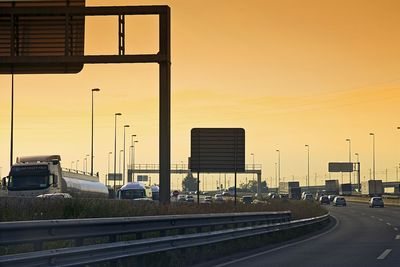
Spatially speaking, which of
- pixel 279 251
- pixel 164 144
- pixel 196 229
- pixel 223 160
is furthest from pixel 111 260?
pixel 223 160

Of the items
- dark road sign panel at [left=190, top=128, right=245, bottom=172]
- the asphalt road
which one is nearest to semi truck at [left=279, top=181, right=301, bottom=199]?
dark road sign panel at [left=190, top=128, right=245, bottom=172]

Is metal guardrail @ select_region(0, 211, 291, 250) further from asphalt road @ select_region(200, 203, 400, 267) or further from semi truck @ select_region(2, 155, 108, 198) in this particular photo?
semi truck @ select_region(2, 155, 108, 198)

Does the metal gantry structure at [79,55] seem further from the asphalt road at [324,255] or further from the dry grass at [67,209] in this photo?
the asphalt road at [324,255]

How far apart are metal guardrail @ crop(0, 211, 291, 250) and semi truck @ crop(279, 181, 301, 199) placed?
104 m

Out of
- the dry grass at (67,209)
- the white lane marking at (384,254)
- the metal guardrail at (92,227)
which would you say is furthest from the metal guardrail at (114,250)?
the white lane marking at (384,254)

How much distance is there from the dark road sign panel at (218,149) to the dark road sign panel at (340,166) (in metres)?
118

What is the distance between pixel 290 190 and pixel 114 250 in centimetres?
Result: 12869

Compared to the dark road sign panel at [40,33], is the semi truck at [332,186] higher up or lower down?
lower down

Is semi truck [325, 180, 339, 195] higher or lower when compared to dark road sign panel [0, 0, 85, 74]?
lower

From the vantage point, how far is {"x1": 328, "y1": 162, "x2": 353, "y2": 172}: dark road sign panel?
15538cm

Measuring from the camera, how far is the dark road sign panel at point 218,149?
39.5 meters

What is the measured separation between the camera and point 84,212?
1820cm

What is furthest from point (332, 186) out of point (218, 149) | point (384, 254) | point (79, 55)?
point (384, 254)

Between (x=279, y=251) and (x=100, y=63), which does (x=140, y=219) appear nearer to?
(x=279, y=251)
